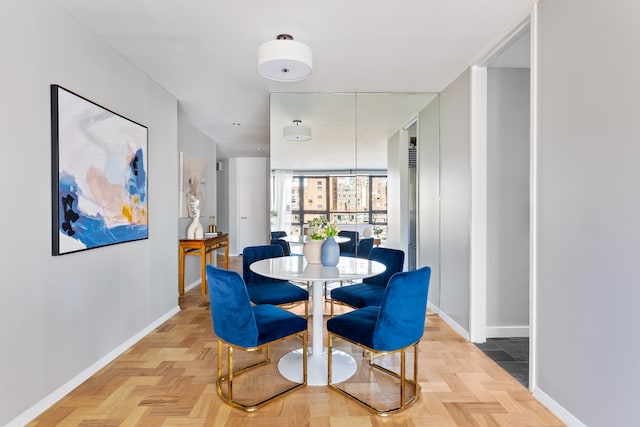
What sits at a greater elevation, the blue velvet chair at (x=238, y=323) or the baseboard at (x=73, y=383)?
the blue velvet chair at (x=238, y=323)

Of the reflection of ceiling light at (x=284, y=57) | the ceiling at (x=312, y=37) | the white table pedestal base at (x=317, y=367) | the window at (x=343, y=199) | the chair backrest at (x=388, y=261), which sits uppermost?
the ceiling at (x=312, y=37)

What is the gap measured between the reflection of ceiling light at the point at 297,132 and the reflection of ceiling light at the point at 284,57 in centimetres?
150

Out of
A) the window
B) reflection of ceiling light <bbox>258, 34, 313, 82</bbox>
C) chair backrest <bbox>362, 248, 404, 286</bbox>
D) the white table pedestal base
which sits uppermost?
reflection of ceiling light <bbox>258, 34, 313, 82</bbox>

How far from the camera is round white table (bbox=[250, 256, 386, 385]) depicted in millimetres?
2258

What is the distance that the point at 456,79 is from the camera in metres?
3.43

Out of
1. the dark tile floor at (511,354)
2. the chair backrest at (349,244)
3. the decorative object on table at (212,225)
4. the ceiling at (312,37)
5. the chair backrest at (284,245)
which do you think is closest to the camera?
the ceiling at (312,37)

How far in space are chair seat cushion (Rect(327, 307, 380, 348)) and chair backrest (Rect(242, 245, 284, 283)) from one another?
1.16m

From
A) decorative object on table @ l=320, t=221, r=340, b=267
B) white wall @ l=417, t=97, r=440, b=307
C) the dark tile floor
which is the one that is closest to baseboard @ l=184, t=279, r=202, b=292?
decorative object on table @ l=320, t=221, r=340, b=267

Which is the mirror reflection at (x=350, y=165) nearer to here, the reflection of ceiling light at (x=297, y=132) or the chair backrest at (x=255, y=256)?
the reflection of ceiling light at (x=297, y=132)

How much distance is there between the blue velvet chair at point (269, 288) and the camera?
111 inches

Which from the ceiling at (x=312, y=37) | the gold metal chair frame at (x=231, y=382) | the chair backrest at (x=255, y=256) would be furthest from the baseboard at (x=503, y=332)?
the ceiling at (x=312, y=37)
